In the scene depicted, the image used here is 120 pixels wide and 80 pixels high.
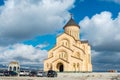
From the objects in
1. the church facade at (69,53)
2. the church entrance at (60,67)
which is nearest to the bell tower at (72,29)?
the church facade at (69,53)

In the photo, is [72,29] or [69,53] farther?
→ [72,29]

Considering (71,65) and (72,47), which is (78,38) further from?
(71,65)

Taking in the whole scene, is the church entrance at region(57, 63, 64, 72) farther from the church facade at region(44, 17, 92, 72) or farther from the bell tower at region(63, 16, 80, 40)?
the bell tower at region(63, 16, 80, 40)

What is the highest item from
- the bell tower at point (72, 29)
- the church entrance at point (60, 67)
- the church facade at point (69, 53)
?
the bell tower at point (72, 29)

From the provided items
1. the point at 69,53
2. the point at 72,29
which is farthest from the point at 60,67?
the point at 72,29

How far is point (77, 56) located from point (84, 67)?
9.46 feet

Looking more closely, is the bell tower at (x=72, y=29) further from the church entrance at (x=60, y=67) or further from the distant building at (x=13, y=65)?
the distant building at (x=13, y=65)

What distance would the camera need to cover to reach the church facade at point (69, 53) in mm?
58425

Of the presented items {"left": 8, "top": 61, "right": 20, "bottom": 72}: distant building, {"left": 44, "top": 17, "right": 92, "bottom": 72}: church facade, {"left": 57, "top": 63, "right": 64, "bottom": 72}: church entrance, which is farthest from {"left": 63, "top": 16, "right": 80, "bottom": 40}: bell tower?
{"left": 8, "top": 61, "right": 20, "bottom": 72}: distant building

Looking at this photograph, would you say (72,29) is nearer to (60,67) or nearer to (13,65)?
(60,67)

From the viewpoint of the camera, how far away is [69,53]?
58.8 m

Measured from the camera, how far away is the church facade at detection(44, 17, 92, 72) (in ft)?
192

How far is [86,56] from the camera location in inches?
2544

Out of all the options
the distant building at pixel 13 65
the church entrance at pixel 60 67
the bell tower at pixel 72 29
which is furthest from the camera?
the bell tower at pixel 72 29
